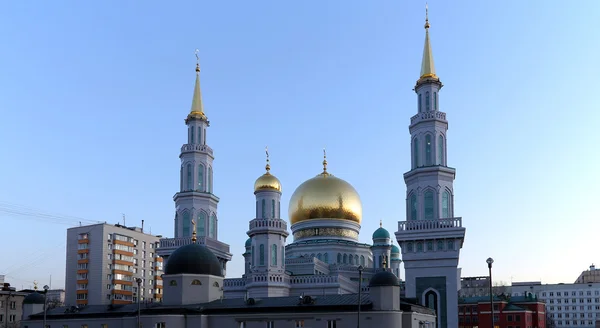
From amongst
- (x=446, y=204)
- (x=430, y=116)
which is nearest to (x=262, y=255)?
(x=446, y=204)

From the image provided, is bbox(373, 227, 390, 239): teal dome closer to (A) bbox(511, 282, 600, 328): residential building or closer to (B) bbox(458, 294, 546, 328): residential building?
(B) bbox(458, 294, 546, 328): residential building

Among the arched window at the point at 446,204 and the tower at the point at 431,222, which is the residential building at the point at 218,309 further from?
the arched window at the point at 446,204

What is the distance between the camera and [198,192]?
8106 centimetres

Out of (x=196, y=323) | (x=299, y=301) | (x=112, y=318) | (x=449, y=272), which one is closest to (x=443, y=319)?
(x=449, y=272)

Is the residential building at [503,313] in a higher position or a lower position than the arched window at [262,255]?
lower

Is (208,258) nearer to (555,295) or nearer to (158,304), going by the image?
(158,304)

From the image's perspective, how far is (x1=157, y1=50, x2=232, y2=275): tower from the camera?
264 ft

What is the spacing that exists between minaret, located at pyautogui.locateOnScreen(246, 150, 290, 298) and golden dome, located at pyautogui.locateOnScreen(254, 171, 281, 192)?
1909mm

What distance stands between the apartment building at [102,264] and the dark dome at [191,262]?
159ft

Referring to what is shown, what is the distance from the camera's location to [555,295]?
15550 cm

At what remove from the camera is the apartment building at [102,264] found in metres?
108

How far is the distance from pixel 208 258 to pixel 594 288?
11287cm

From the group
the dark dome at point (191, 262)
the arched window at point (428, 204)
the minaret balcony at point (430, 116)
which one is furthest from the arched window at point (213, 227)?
the minaret balcony at point (430, 116)

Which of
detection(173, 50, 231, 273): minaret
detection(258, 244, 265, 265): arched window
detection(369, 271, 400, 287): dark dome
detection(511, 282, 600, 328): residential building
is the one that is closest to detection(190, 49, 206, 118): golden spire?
detection(173, 50, 231, 273): minaret
